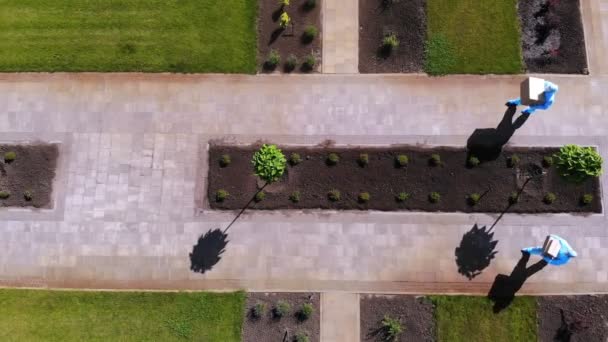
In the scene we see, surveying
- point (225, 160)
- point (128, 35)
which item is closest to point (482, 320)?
point (225, 160)

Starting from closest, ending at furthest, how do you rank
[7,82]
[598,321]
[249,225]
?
[598,321]
[249,225]
[7,82]

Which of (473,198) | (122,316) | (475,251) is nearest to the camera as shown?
(122,316)

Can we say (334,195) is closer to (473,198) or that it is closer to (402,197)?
(402,197)

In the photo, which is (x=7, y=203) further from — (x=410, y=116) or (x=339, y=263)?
(x=410, y=116)

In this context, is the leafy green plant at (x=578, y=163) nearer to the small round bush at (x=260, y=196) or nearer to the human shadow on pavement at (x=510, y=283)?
the human shadow on pavement at (x=510, y=283)

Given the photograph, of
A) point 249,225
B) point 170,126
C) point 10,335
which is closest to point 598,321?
point 249,225

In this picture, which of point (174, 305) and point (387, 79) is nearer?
point (174, 305)
